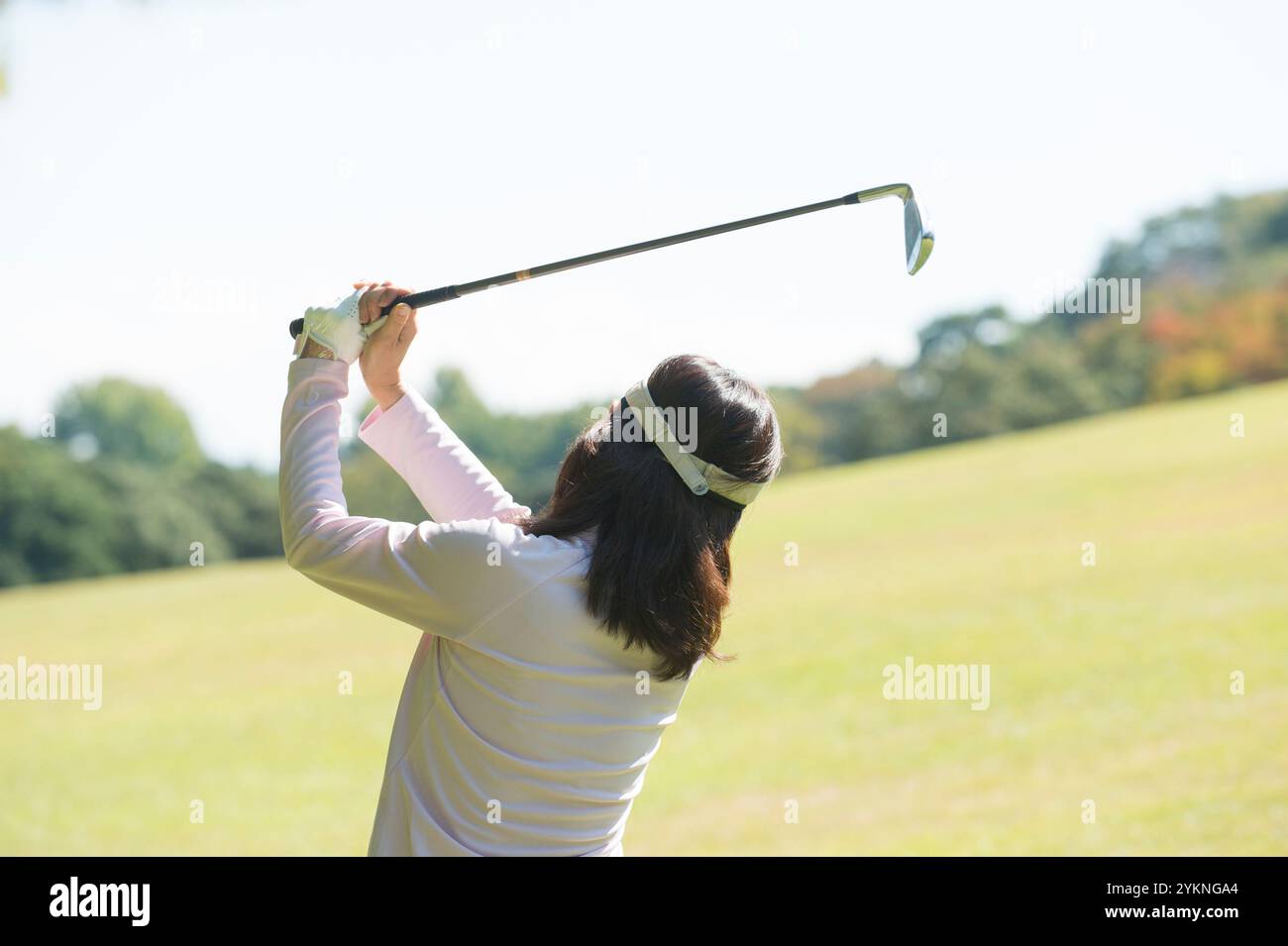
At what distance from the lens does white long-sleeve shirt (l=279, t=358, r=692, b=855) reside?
188 centimetres

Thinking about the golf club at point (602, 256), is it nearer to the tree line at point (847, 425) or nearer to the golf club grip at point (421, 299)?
the golf club grip at point (421, 299)

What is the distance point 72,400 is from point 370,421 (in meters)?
50.7

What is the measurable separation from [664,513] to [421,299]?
2.01 feet

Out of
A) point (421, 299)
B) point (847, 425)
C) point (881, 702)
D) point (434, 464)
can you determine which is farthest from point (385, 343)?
point (847, 425)

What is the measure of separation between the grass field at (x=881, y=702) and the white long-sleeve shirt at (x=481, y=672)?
5285mm

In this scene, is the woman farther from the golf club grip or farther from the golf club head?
the golf club head

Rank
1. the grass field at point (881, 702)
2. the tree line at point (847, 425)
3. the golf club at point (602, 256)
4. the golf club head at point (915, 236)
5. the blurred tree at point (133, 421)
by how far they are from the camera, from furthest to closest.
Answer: the blurred tree at point (133, 421) → the tree line at point (847, 425) → the grass field at point (881, 702) → the golf club head at point (915, 236) → the golf club at point (602, 256)

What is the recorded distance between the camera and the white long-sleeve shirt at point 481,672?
1.88 m

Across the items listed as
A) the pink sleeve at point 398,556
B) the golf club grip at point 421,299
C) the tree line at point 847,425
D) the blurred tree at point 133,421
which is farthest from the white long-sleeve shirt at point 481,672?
the blurred tree at point 133,421

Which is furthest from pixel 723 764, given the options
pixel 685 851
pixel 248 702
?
pixel 248 702

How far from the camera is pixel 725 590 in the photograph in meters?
2.06

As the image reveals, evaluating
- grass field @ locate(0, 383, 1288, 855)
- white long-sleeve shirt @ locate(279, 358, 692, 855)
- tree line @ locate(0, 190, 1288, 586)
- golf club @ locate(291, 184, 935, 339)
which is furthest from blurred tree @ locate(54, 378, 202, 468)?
white long-sleeve shirt @ locate(279, 358, 692, 855)
